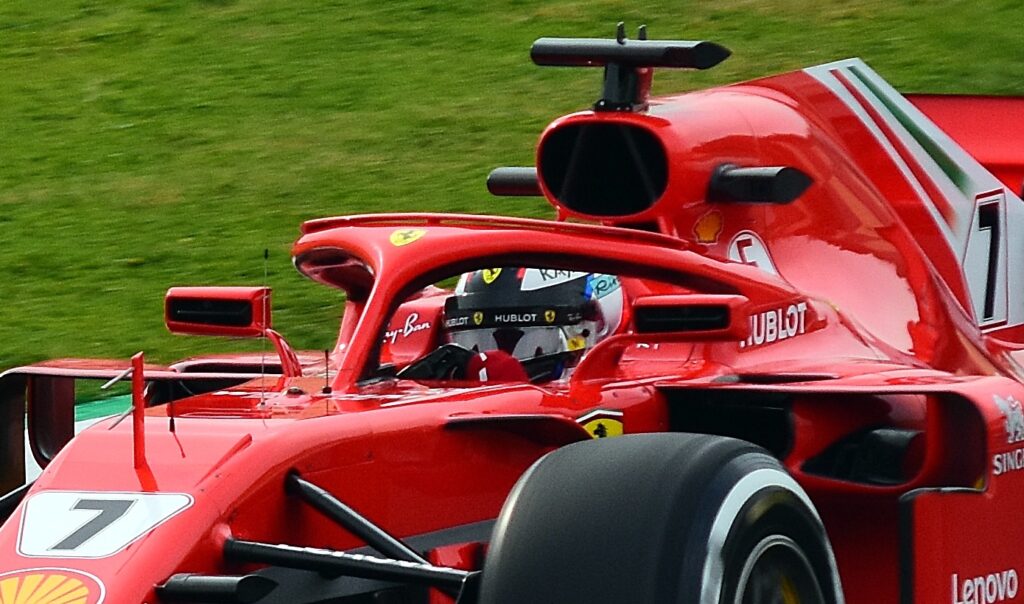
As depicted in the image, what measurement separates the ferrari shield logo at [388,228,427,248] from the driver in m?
0.39

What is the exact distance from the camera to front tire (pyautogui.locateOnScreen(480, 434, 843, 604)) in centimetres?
385

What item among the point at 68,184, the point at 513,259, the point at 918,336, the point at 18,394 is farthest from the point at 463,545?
the point at 68,184

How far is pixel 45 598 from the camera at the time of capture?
391 cm

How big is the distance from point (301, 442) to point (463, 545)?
0.57 meters

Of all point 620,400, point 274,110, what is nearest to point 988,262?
point 620,400

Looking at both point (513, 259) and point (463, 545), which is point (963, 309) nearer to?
point (513, 259)

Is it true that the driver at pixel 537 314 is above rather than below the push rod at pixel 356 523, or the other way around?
above

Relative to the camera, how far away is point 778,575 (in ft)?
14.1

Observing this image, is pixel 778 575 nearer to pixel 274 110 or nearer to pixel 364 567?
pixel 364 567

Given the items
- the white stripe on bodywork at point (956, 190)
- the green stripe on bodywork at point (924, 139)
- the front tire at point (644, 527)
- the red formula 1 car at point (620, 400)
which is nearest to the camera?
the front tire at point (644, 527)

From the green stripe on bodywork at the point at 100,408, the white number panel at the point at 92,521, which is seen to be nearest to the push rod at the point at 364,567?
the white number panel at the point at 92,521

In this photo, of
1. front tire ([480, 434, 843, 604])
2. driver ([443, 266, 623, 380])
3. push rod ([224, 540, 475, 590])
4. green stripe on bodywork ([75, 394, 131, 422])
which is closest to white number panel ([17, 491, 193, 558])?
push rod ([224, 540, 475, 590])

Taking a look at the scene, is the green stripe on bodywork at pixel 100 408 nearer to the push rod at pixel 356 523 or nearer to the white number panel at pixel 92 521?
the white number panel at pixel 92 521

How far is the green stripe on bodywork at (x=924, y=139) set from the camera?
6.93 meters
